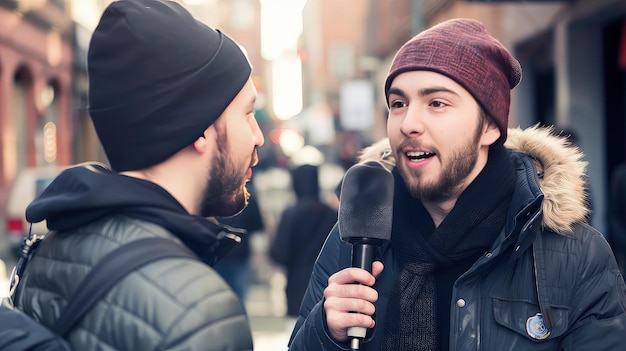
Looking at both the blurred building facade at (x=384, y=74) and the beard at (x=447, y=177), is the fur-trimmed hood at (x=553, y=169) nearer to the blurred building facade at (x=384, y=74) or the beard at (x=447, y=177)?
the beard at (x=447, y=177)

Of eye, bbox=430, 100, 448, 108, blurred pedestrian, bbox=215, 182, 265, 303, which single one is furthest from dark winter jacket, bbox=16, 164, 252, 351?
blurred pedestrian, bbox=215, 182, 265, 303

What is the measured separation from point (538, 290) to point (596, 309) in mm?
192

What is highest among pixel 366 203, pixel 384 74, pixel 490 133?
pixel 384 74

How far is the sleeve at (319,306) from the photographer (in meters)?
2.71

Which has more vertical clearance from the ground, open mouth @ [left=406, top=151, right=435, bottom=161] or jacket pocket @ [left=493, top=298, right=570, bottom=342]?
open mouth @ [left=406, top=151, right=435, bottom=161]

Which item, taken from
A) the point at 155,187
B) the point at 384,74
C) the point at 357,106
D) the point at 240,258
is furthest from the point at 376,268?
the point at 384,74

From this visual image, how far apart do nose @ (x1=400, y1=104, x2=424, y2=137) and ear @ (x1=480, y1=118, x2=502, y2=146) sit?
26cm

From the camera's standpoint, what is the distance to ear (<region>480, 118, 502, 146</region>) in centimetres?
304

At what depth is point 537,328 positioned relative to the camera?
8.82 feet

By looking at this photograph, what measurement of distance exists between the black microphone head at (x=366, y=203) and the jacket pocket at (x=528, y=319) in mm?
435

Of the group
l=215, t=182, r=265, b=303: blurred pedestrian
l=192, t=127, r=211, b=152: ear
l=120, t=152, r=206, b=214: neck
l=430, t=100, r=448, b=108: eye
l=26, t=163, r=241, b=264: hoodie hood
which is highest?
l=430, t=100, r=448, b=108: eye

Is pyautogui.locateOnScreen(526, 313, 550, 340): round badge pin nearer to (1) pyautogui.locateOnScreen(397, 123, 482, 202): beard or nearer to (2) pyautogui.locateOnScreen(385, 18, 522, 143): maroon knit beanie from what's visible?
(1) pyautogui.locateOnScreen(397, 123, 482, 202): beard

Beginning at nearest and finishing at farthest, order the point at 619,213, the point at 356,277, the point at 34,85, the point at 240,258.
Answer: the point at 356,277, the point at 619,213, the point at 240,258, the point at 34,85

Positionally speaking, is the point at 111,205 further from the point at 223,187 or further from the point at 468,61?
the point at 468,61
